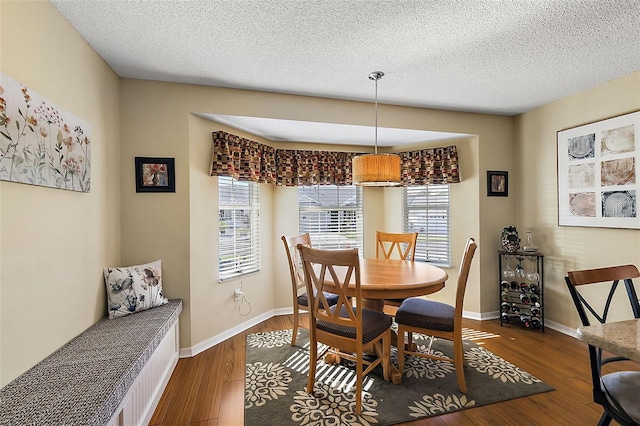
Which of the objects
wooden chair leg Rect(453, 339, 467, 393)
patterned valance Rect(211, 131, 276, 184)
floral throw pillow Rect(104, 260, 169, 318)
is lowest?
wooden chair leg Rect(453, 339, 467, 393)

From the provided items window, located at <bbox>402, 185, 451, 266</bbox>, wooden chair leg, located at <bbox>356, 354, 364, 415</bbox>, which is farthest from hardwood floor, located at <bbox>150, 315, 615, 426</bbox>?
window, located at <bbox>402, 185, 451, 266</bbox>

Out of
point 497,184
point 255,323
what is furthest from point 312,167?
point 497,184

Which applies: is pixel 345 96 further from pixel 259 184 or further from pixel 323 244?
pixel 323 244

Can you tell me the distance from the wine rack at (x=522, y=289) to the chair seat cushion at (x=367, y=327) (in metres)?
2.06

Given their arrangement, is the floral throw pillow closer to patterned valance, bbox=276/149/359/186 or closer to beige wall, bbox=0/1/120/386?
beige wall, bbox=0/1/120/386

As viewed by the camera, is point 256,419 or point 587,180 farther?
point 587,180

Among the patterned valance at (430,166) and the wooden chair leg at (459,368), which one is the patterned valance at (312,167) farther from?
the wooden chair leg at (459,368)

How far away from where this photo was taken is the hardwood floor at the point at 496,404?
73.9 inches

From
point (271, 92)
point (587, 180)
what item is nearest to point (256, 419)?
point (271, 92)

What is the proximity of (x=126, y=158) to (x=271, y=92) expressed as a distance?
58.3 inches

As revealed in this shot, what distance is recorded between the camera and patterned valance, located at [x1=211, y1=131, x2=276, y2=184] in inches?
116

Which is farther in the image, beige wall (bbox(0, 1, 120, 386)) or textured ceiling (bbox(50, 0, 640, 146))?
textured ceiling (bbox(50, 0, 640, 146))

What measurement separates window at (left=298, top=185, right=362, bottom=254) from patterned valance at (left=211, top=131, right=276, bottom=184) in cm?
64

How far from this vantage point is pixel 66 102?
6.10ft
